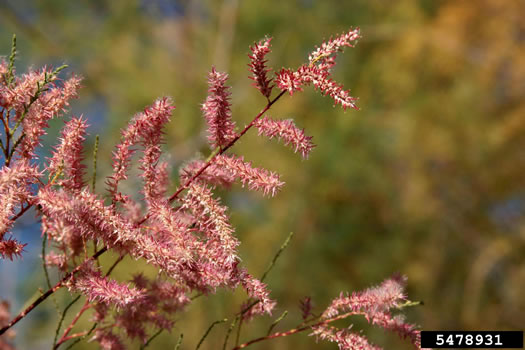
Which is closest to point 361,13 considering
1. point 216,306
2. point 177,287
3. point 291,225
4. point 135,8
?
point 291,225

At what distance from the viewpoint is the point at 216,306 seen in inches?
107

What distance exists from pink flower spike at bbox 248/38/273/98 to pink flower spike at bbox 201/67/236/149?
0.03m

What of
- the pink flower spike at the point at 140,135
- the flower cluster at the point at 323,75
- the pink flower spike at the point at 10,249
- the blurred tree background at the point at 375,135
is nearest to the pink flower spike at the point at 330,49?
the flower cluster at the point at 323,75

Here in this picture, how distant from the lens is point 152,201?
353 millimetres

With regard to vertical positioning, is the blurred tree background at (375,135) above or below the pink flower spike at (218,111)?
above

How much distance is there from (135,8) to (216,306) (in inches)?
119

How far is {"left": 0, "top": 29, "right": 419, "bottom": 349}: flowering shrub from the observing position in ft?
1.02

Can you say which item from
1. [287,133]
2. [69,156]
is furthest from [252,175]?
[69,156]

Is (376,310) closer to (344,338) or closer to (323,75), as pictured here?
(344,338)

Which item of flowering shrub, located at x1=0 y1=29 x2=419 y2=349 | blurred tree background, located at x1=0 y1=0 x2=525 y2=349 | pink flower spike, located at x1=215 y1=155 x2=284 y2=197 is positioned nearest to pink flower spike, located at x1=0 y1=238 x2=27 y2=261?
flowering shrub, located at x1=0 y1=29 x2=419 y2=349

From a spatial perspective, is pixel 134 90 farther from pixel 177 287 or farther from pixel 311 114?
pixel 177 287

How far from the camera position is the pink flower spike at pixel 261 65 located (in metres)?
0.31

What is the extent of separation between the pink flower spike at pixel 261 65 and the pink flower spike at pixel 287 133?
0.08ft

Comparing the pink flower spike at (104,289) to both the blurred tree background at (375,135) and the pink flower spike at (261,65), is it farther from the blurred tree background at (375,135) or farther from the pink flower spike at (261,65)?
the blurred tree background at (375,135)
